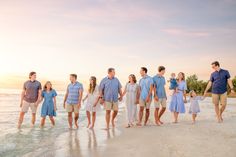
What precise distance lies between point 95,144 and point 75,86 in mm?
4499

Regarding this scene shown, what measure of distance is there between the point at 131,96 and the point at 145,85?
0.72 m

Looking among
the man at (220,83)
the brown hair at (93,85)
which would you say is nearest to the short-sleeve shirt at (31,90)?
the brown hair at (93,85)

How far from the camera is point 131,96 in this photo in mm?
14656

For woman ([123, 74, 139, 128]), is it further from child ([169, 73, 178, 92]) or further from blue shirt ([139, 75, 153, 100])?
child ([169, 73, 178, 92])

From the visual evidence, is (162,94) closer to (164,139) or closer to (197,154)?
(164,139)

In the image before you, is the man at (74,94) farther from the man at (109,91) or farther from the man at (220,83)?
the man at (220,83)

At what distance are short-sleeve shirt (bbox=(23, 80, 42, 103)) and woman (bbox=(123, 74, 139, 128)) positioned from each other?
12.4 feet

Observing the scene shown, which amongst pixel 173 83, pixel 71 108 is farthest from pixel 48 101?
pixel 173 83

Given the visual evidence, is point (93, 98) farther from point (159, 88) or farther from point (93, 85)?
point (159, 88)

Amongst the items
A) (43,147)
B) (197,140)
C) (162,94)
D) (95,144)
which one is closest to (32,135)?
(43,147)

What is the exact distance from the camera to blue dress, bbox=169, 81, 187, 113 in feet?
52.0

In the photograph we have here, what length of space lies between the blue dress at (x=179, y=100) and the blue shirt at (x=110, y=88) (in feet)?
10.1

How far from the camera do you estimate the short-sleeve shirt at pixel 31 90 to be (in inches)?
606

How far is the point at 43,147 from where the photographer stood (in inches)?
418
